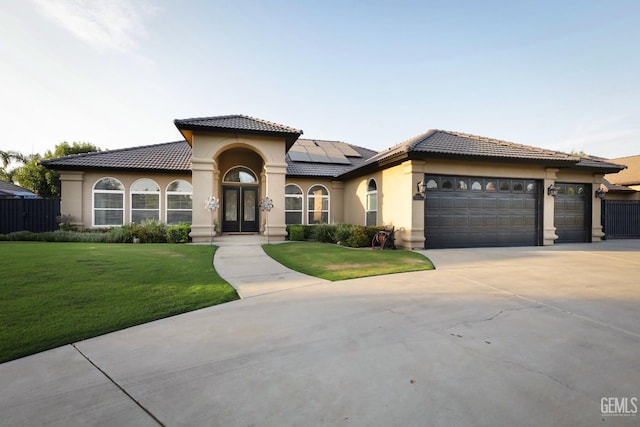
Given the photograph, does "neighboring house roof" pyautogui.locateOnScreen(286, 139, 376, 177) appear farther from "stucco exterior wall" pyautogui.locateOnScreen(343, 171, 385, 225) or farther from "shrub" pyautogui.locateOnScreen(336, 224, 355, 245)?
"shrub" pyautogui.locateOnScreen(336, 224, 355, 245)

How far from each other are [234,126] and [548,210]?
14.2 metres

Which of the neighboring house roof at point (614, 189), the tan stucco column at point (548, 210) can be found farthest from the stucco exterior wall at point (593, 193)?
the neighboring house roof at point (614, 189)

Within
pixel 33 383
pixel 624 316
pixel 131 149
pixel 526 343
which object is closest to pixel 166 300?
pixel 33 383

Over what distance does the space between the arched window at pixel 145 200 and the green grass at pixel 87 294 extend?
266 inches

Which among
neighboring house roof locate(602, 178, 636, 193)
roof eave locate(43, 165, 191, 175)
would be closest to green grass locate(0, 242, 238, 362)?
roof eave locate(43, 165, 191, 175)

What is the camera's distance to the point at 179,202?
1530 cm

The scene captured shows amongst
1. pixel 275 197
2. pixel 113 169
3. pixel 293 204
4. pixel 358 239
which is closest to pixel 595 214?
pixel 358 239

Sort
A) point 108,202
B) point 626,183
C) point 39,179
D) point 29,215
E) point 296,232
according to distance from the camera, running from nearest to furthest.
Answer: point 296,232 < point 29,215 < point 108,202 < point 626,183 < point 39,179

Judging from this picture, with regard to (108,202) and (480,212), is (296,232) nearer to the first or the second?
(480,212)

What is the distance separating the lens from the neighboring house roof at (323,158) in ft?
56.4

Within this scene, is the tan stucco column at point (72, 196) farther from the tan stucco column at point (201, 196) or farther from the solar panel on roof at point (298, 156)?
the solar panel on roof at point (298, 156)

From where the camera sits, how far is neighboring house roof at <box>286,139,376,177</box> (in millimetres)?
17203

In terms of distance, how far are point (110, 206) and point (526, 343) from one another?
17.1m

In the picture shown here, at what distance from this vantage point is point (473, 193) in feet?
39.9
